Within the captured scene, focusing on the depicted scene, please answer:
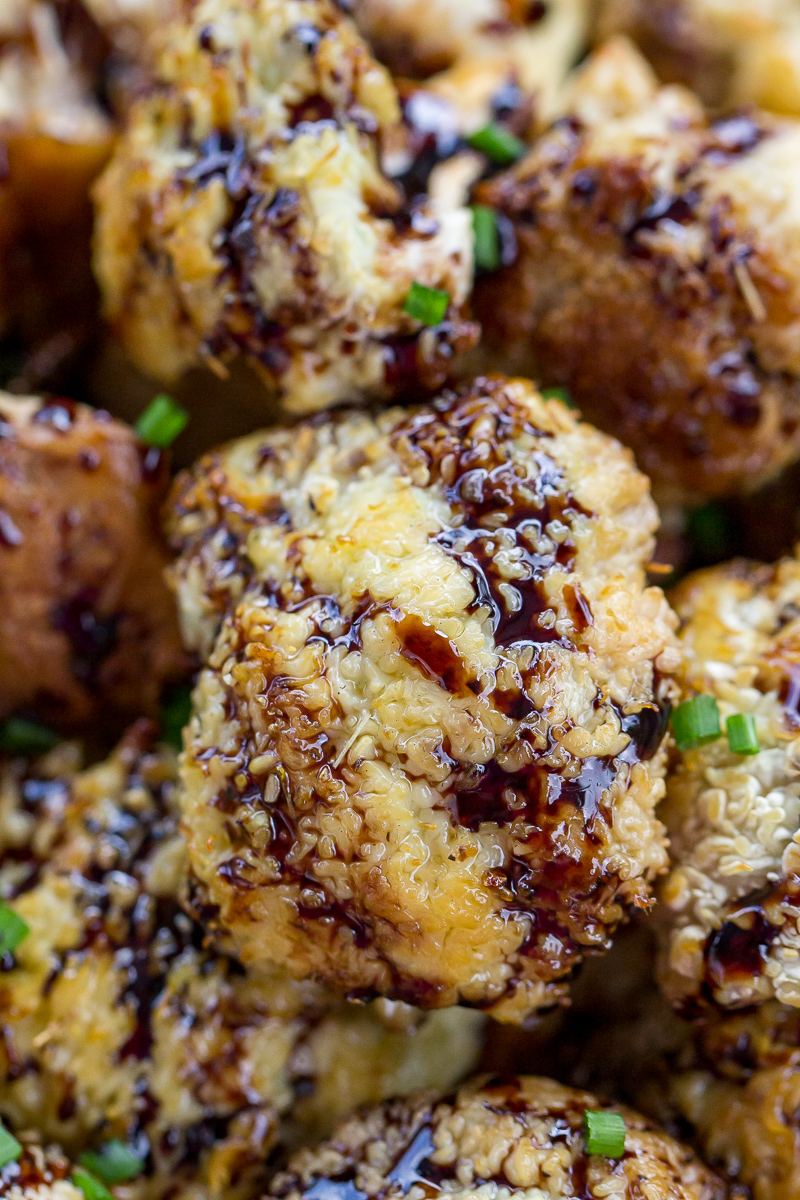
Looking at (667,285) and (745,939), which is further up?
(667,285)

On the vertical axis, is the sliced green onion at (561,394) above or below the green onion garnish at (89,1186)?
above

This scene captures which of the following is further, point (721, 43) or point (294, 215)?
point (721, 43)

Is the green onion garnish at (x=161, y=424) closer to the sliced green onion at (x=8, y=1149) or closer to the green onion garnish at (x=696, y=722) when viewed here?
the green onion garnish at (x=696, y=722)

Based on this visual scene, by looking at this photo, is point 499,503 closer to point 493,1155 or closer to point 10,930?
point 493,1155

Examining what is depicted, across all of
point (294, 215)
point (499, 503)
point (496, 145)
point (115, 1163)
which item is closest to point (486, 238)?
point (496, 145)

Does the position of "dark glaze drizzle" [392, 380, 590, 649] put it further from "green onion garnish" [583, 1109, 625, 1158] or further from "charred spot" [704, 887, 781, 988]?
"green onion garnish" [583, 1109, 625, 1158]

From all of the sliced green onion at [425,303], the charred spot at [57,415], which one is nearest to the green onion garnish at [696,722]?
the sliced green onion at [425,303]

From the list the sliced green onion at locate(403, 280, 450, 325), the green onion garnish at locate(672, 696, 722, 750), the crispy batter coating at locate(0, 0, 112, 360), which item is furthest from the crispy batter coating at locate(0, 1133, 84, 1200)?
the crispy batter coating at locate(0, 0, 112, 360)
